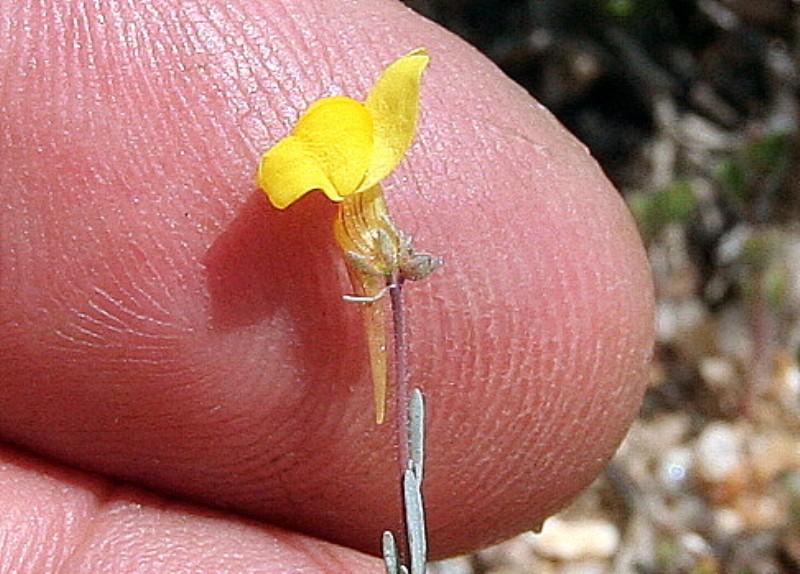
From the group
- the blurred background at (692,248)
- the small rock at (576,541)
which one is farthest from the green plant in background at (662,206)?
the small rock at (576,541)

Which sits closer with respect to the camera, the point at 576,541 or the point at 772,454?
the point at 576,541

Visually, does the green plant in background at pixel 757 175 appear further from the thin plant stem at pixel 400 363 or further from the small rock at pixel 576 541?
the thin plant stem at pixel 400 363

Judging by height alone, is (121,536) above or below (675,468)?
above

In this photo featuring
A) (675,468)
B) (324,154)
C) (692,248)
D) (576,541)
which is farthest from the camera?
(692,248)

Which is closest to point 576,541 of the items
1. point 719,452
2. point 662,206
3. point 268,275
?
point 719,452

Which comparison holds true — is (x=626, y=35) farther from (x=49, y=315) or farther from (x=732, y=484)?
(x=49, y=315)

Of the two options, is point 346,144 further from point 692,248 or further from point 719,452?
point 692,248
